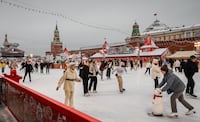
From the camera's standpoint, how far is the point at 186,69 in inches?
308

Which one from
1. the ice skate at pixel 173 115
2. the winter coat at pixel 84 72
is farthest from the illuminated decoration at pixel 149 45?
the ice skate at pixel 173 115

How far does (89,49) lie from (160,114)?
2168 inches

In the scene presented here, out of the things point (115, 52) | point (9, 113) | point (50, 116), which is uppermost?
point (115, 52)

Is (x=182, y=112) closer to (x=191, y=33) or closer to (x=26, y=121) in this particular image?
(x=26, y=121)

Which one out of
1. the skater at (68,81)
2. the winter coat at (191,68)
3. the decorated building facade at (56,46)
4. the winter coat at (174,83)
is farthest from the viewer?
the decorated building facade at (56,46)

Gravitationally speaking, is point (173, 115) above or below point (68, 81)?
below

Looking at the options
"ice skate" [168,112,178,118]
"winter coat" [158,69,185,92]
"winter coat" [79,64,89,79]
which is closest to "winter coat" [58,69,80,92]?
"winter coat" [79,64,89,79]

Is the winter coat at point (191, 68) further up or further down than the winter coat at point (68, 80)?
further up

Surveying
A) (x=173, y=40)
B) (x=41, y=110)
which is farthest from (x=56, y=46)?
(x=41, y=110)

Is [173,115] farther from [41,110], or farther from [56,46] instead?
[56,46]

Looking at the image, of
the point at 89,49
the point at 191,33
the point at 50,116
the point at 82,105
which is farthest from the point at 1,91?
the point at 89,49

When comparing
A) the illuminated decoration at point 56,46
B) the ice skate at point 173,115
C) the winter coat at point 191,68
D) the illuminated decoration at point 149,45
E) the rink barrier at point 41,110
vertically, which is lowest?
the ice skate at point 173,115

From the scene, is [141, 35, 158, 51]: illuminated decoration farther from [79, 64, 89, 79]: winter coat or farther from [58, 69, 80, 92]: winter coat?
[58, 69, 80, 92]: winter coat

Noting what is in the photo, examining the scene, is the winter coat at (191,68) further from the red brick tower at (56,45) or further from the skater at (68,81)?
the red brick tower at (56,45)
